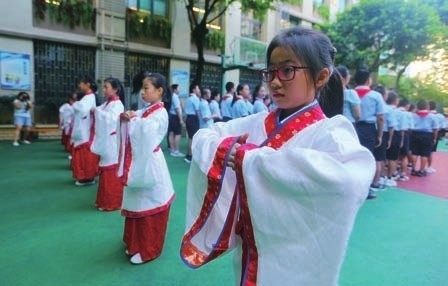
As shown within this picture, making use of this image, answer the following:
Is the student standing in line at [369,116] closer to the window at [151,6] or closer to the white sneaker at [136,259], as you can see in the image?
the white sneaker at [136,259]

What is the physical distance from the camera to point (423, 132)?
7.29 metres

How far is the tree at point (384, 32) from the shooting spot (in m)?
14.3

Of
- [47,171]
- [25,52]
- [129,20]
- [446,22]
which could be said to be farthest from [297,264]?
[446,22]

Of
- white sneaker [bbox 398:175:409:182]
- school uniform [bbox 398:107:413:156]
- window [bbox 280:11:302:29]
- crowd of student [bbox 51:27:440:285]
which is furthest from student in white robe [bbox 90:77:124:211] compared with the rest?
window [bbox 280:11:302:29]

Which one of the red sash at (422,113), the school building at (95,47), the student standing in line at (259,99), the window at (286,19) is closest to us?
the red sash at (422,113)

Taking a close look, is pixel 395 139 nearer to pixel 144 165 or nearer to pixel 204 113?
pixel 204 113

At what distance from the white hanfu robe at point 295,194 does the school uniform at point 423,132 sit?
692cm

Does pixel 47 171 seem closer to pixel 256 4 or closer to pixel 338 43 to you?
pixel 256 4

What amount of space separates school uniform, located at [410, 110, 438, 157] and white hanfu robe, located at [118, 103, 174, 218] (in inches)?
241

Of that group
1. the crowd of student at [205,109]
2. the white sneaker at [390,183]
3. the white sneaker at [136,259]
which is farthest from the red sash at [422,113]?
the white sneaker at [136,259]

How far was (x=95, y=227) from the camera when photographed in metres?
3.66

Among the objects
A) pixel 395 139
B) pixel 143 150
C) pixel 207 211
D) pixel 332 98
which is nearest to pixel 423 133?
pixel 395 139

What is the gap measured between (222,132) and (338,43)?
16.1 metres

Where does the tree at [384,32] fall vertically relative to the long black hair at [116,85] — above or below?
above
